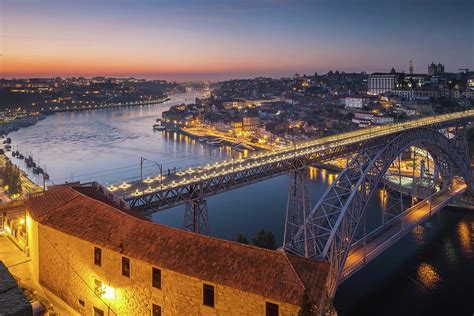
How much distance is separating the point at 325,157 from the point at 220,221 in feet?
21.8

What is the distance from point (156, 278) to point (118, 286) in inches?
32.4

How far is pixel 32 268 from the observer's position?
28.6 ft

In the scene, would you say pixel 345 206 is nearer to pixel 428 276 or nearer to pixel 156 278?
pixel 428 276

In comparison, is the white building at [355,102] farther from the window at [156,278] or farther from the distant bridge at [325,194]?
the window at [156,278]

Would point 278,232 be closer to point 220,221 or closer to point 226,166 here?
point 220,221

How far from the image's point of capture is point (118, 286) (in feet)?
23.4

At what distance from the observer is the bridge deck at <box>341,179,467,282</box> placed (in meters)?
13.5

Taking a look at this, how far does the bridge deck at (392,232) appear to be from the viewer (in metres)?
13.5

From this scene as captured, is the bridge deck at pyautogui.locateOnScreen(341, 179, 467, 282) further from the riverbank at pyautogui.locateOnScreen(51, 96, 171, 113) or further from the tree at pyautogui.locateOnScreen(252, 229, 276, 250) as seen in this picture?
the riverbank at pyautogui.locateOnScreen(51, 96, 171, 113)

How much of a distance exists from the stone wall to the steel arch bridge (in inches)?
159

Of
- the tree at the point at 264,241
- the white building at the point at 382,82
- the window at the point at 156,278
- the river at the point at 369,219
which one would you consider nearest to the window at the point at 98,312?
the window at the point at 156,278

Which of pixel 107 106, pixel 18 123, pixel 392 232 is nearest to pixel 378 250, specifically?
pixel 392 232

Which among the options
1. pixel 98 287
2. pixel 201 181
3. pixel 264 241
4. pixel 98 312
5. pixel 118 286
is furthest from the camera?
pixel 264 241

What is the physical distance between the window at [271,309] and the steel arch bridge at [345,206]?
13.0 feet
